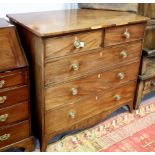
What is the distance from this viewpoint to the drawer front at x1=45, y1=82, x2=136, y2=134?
1.71m

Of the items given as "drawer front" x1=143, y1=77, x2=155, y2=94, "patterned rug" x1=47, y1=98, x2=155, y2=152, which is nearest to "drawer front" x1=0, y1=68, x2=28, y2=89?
"patterned rug" x1=47, y1=98, x2=155, y2=152

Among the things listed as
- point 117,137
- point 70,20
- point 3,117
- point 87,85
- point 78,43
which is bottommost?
point 117,137

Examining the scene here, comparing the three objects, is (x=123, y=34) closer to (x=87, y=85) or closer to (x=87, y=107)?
(x=87, y=85)

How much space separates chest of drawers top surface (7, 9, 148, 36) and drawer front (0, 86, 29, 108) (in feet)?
1.19

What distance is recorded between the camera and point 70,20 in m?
1.69

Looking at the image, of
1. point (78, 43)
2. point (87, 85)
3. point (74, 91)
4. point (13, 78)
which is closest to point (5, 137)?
point (13, 78)

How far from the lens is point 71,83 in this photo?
1.68m

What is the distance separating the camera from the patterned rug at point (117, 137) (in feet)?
6.00

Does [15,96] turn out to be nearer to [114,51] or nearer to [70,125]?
[70,125]

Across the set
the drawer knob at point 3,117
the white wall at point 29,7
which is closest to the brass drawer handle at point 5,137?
the drawer knob at point 3,117

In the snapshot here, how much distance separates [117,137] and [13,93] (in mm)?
889

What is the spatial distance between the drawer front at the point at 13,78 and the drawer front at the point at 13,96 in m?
0.03

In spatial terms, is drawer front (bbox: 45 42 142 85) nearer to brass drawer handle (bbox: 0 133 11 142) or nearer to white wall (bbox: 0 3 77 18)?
brass drawer handle (bbox: 0 133 11 142)

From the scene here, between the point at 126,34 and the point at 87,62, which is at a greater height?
the point at 126,34
